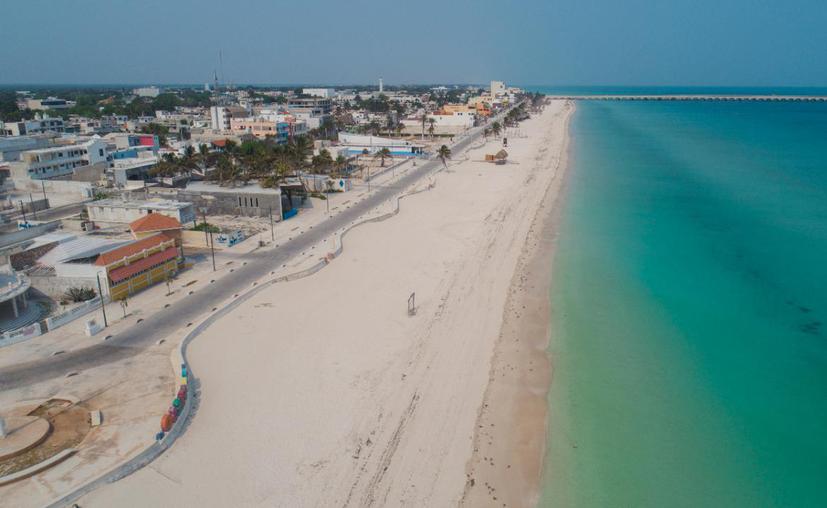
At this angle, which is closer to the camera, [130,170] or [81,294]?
[81,294]

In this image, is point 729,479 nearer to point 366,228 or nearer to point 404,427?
point 404,427

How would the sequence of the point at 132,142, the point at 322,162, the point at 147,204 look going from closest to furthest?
1. the point at 147,204
2. the point at 322,162
3. the point at 132,142

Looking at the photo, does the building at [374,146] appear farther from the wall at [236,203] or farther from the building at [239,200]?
the wall at [236,203]

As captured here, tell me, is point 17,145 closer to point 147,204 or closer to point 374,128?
point 147,204

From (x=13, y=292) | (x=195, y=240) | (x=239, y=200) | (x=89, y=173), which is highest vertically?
(x=239, y=200)

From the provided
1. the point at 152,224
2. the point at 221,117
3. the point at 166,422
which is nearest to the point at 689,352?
the point at 166,422

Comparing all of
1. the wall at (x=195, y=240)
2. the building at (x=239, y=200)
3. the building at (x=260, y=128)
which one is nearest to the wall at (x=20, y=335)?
the wall at (x=195, y=240)
